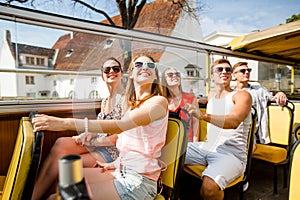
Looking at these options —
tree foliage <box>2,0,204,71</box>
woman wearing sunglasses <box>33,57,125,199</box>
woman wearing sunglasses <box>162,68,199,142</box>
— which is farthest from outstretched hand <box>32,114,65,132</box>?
tree foliage <box>2,0,204,71</box>

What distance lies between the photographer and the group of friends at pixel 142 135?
46.1 inches

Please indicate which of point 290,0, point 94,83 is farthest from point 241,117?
point 290,0

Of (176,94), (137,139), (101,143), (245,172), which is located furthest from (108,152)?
(245,172)

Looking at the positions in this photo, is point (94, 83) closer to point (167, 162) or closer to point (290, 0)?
point (167, 162)

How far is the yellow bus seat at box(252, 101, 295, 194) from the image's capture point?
98.2 inches

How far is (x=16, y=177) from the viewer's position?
2.95ft

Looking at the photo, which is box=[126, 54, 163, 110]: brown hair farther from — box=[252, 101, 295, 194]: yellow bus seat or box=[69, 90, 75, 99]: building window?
box=[252, 101, 295, 194]: yellow bus seat

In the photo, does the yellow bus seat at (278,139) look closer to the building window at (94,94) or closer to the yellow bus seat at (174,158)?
the yellow bus seat at (174,158)

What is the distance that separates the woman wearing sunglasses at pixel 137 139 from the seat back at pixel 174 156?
3.4 inches

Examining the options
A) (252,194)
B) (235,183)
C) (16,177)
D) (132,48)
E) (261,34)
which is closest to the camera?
(16,177)

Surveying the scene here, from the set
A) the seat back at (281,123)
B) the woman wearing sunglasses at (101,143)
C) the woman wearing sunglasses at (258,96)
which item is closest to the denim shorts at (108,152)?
the woman wearing sunglasses at (101,143)

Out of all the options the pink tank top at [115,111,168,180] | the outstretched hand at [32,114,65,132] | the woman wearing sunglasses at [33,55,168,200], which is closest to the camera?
the outstretched hand at [32,114,65,132]

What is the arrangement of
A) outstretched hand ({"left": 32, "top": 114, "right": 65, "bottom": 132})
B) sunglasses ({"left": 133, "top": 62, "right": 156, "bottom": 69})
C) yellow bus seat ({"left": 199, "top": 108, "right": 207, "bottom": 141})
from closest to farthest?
outstretched hand ({"left": 32, "top": 114, "right": 65, "bottom": 132}), sunglasses ({"left": 133, "top": 62, "right": 156, "bottom": 69}), yellow bus seat ({"left": 199, "top": 108, "right": 207, "bottom": 141})

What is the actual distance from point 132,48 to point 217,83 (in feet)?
3.00
